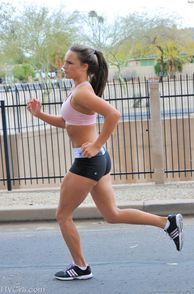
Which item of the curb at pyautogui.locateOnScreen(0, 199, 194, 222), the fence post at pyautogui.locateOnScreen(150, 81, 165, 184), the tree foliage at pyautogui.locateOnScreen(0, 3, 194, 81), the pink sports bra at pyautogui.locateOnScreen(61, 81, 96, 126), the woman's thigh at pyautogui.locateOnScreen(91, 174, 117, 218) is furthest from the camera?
the tree foliage at pyautogui.locateOnScreen(0, 3, 194, 81)

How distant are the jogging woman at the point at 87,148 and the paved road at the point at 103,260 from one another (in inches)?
12.5

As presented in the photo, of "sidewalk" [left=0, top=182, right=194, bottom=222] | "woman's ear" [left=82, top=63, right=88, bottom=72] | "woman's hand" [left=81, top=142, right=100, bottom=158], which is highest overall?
"woman's ear" [left=82, top=63, right=88, bottom=72]

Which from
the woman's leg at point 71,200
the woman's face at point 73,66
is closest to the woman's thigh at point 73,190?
the woman's leg at point 71,200

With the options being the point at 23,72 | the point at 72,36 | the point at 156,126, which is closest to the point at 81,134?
the point at 156,126

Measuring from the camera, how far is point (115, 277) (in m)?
4.79

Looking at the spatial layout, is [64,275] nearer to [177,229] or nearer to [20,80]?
[177,229]

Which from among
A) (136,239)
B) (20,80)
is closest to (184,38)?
(20,80)

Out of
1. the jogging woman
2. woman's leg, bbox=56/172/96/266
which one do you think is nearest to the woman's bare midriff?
the jogging woman

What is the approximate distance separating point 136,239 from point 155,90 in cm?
→ 378

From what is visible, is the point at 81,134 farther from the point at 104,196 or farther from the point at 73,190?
the point at 104,196

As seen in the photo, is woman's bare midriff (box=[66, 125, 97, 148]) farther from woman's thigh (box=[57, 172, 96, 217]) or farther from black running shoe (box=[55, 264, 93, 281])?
black running shoe (box=[55, 264, 93, 281])

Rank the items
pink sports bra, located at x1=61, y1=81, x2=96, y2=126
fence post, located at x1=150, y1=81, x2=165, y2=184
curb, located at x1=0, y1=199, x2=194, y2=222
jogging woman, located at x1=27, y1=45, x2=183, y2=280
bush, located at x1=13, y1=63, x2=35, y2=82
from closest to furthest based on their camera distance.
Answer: jogging woman, located at x1=27, y1=45, x2=183, y2=280, pink sports bra, located at x1=61, y1=81, x2=96, y2=126, curb, located at x1=0, y1=199, x2=194, y2=222, fence post, located at x1=150, y1=81, x2=165, y2=184, bush, located at x1=13, y1=63, x2=35, y2=82

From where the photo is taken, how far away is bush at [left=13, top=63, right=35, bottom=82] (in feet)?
163

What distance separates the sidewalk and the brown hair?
296 cm
